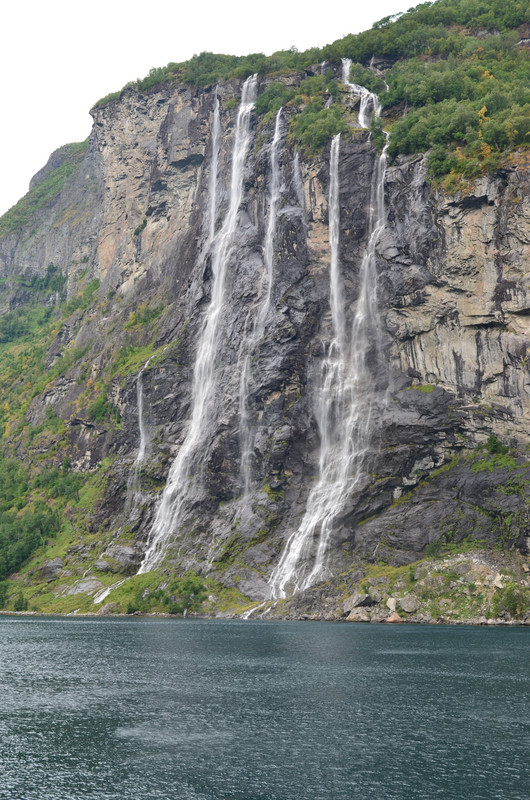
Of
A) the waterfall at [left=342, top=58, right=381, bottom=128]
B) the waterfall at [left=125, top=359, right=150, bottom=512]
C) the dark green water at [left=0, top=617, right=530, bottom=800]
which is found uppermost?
the waterfall at [left=342, top=58, right=381, bottom=128]

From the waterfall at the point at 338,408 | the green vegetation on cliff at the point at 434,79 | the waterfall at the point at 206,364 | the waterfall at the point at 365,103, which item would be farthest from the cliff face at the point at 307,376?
the waterfall at the point at 365,103

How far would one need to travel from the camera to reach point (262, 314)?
123 meters

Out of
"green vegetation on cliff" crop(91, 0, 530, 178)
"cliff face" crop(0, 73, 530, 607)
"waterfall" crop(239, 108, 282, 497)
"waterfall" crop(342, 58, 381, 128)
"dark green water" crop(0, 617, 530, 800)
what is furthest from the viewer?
"waterfall" crop(342, 58, 381, 128)

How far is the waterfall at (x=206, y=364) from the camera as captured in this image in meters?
114

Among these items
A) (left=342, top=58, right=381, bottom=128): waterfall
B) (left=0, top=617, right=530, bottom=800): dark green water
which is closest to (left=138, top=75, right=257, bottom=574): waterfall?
(left=342, top=58, right=381, bottom=128): waterfall

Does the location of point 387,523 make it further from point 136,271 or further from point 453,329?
point 136,271

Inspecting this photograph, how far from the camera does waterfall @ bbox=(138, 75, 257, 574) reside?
375ft

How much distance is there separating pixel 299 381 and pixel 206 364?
70.2ft

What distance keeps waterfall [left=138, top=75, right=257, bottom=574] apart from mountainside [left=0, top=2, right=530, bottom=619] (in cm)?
45

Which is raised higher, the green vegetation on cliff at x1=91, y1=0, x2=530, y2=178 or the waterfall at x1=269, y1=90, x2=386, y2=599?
the green vegetation on cliff at x1=91, y1=0, x2=530, y2=178

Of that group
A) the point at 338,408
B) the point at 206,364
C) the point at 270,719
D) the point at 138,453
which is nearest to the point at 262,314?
the point at 206,364

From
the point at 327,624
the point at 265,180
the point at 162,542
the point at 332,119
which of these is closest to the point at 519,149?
the point at 332,119

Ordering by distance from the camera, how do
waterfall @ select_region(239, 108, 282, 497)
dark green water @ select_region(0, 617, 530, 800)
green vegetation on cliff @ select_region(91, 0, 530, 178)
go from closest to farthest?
dark green water @ select_region(0, 617, 530, 800) → green vegetation on cliff @ select_region(91, 0, 530, 178) → waterfall @ select_region(239, 108, 282, 497)

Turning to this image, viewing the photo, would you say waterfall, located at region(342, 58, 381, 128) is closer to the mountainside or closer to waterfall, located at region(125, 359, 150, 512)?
the mountainside
